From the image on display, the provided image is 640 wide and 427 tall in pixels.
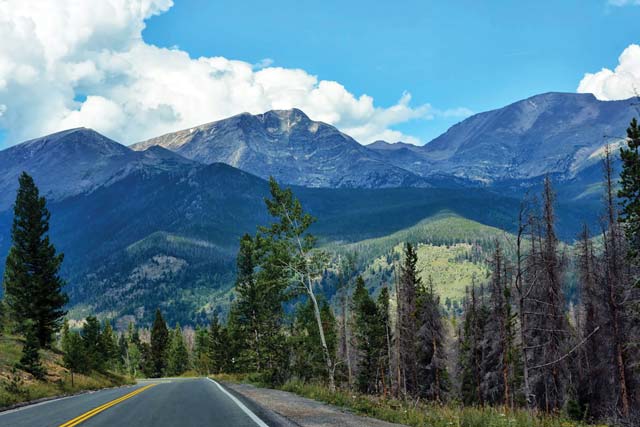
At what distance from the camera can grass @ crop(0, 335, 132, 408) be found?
21.4m

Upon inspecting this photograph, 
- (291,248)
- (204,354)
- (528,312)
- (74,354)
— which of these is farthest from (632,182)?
(204,354)

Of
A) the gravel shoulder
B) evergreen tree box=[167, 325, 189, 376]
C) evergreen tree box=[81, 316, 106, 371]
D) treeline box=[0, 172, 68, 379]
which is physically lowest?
evergreen tree box=[167, 325, 189, 376]

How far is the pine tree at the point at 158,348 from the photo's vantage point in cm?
9944

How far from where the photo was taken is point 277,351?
31.7 m

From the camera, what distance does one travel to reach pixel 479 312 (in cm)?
5000

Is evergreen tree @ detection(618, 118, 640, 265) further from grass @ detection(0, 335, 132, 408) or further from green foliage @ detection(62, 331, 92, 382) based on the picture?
green foliage @ detection(62, 331, 92, 382)

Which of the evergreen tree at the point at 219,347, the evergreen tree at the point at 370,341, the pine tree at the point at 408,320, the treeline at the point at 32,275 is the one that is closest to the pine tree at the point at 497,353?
the pine tree at the point at 408,320

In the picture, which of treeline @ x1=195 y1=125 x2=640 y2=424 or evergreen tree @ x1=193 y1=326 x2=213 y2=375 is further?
evergreen tree @ x1=193 y1=326 x2=213 y2=375

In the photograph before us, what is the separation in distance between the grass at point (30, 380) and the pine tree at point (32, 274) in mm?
2186

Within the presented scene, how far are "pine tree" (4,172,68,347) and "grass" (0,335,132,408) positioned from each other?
2186 mm

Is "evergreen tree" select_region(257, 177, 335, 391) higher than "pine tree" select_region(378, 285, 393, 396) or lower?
higher

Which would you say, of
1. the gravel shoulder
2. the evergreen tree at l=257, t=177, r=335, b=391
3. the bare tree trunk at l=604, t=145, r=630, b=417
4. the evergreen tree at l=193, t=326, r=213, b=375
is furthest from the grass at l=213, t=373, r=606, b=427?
the evergreen tree at l=193, t=326, r=213, b=375

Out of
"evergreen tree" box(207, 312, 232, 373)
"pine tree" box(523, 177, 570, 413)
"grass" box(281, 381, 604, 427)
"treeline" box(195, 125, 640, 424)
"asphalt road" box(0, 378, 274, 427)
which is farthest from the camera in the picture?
"evergreen tree" box(207, 312, 232, 373)

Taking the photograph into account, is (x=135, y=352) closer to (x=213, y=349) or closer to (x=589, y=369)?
(x=213, y=349)
